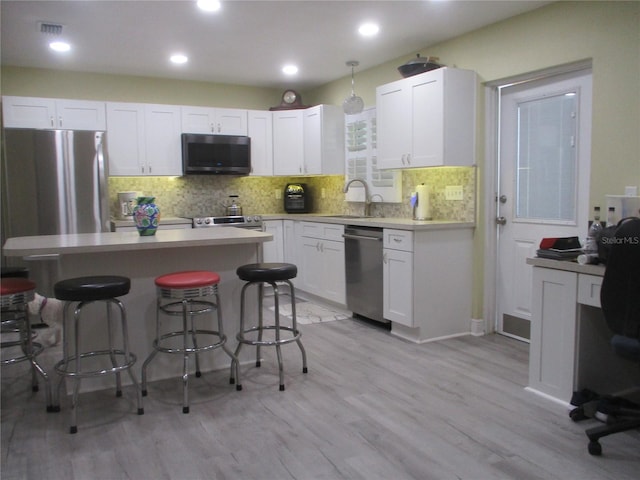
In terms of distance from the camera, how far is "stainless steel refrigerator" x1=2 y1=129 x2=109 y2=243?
4617mm

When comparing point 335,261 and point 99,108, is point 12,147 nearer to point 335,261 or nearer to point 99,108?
point 99,108

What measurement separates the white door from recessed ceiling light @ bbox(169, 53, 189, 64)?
2.92 m

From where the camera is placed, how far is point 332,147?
5.79m

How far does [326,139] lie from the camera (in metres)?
5.74

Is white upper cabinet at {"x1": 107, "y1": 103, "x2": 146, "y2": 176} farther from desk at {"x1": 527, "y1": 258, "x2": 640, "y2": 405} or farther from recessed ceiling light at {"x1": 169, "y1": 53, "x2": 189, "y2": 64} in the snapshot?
desk at {"x1": 527, "y1": 258, "x2": 640, "y2": 405}

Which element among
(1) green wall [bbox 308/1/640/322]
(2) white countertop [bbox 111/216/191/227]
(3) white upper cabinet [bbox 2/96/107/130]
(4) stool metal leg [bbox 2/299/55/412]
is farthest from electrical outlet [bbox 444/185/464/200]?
(3) white upper cabinet [bbox 2/96/107/130]

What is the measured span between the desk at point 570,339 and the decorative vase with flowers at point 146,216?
2280 millimetres

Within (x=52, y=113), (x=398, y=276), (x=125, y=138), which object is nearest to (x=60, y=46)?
(x=52, y=113)

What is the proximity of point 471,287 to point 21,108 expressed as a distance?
4.50 meters

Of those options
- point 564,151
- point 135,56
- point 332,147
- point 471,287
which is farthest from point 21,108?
point 564,151

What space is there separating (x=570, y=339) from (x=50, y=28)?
13.8ft

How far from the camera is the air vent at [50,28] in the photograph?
386 centimetres

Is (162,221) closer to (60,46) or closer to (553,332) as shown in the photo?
(60,46)

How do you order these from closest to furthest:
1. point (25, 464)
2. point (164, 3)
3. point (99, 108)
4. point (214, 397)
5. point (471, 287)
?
point (25, 464)
point (214, 397)
point (164, 3)
point (471, 287)
point (99, 108)
